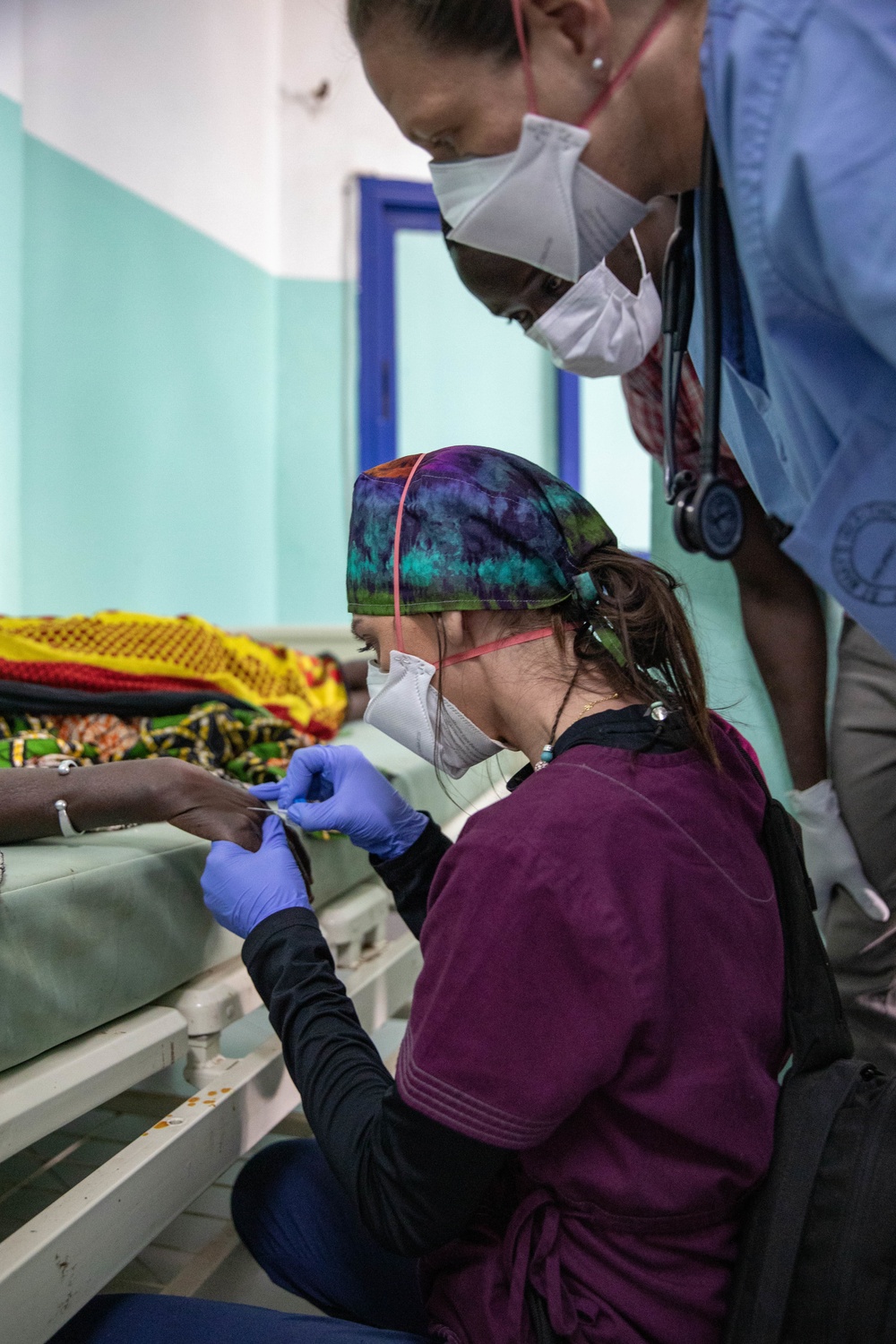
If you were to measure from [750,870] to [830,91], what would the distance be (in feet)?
1.83

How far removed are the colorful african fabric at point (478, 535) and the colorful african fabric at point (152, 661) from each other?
849 mm

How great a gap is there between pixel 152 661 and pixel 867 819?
47.9 inches

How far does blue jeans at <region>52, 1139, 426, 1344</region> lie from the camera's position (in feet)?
2.88

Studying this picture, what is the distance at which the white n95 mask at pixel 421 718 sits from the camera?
3.29 ft

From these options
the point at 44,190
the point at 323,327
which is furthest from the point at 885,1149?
the point at 323,327

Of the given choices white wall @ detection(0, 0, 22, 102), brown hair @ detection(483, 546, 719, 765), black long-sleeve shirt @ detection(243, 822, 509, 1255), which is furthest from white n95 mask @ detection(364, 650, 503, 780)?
white wall @ detection(0, 0, 22, 102)

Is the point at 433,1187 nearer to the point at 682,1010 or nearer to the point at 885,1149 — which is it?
the point at 682,1010

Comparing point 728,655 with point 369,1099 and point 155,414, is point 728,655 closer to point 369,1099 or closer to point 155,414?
point 369,1099

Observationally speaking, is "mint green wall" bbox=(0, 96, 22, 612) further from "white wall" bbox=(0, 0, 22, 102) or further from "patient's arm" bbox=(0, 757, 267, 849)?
"patient's arm" bbox=(0, 757, 267, 849)

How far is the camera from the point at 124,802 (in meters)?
1.19

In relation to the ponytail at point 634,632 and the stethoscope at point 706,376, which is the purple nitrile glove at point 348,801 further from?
the stethoscope at point 706,376

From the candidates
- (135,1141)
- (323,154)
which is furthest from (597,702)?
(323,154)

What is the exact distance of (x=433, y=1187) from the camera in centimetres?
74

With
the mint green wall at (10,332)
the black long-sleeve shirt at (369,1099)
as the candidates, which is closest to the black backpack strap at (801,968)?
the black long-sleeve shirt at (369,1099)
